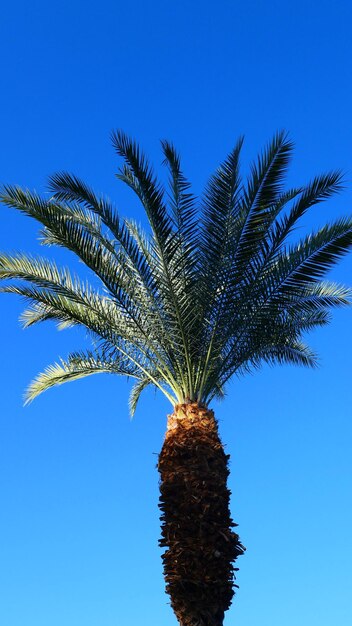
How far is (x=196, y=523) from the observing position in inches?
496

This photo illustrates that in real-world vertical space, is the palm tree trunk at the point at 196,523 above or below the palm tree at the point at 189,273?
below

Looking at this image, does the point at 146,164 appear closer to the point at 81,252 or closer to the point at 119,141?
the point at 119,141

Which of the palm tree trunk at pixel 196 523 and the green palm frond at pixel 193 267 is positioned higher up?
the green palm frond at pixel 193 267

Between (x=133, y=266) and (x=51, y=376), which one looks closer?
(x=133, y=266)

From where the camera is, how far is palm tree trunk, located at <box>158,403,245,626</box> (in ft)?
40.0

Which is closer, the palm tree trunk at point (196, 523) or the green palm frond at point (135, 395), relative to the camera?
the palm tree trunk at point (196, 523)

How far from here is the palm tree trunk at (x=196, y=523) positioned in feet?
40.0

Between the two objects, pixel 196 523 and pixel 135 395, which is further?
pixel 135 395

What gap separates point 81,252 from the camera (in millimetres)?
13688

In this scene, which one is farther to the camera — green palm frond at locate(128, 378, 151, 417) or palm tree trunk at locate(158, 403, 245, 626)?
green palm frond at locate(128, 378, 151, 417)

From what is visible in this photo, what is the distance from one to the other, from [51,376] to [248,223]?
5.11 metres

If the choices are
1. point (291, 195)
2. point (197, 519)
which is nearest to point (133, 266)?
point (291, 195)

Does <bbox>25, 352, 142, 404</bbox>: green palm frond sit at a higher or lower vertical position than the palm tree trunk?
higher

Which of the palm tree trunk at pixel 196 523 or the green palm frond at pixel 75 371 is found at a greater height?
the green palm frond at pixel 75 371
